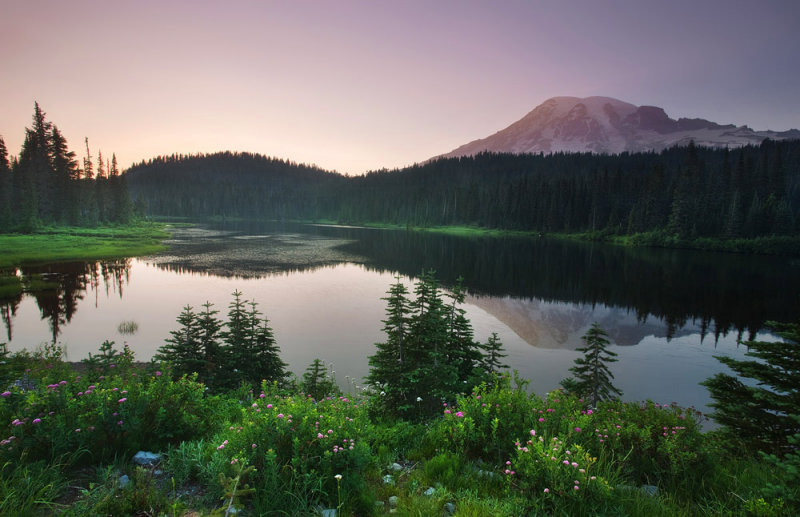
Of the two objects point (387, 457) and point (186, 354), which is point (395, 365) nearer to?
point (387, 457)

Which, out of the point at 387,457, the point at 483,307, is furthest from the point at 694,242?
the point at 387,457

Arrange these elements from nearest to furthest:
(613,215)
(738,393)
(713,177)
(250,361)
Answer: (738,393), (250,361), (713,177), (613,215)

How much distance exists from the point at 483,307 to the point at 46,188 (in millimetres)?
95457

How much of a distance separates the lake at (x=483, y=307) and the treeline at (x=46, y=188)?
34.6 m

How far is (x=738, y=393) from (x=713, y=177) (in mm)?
125168

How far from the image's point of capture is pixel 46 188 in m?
75.6

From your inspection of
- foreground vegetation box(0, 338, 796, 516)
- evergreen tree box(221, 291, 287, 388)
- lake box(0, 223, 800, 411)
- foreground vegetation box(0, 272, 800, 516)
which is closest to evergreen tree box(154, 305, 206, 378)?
evergreen tree box(221, 291, 287, 388)

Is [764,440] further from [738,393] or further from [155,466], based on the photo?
[155,466]

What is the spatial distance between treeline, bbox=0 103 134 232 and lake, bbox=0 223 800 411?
1364 inches

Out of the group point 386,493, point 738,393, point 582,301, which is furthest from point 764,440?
point 582,301

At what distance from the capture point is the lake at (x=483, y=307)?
19016 millimetres

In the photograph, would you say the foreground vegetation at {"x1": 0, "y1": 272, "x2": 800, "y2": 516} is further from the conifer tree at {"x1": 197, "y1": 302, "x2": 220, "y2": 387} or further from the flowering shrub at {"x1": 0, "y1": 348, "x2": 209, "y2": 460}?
the conifer tree at {"x1": 197, "y1": 302, "x2": 220, "y2": 387}

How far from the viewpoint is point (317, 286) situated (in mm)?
36906

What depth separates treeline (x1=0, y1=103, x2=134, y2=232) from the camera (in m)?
63.9
